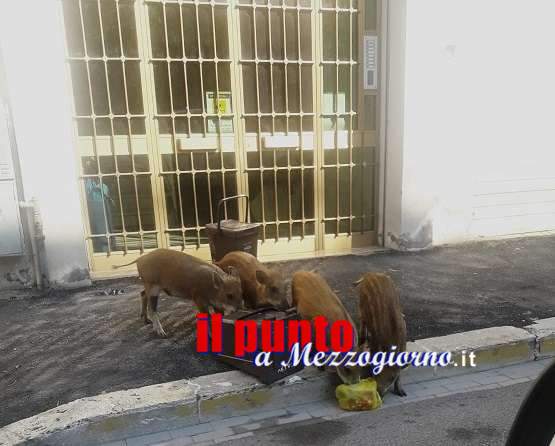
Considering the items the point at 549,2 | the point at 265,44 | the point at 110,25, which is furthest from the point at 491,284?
the point at 110,25

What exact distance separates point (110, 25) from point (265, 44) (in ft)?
6.17

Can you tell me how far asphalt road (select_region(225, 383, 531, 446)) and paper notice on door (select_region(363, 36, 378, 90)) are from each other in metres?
4.46

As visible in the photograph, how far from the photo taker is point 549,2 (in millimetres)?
6902

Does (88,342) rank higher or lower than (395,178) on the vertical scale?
lower

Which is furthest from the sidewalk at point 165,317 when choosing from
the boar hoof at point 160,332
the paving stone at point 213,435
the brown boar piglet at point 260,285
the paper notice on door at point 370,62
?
the paper notice on door at point 370,62

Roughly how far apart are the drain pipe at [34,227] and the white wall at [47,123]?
0.24ft

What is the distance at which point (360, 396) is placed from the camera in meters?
3.21

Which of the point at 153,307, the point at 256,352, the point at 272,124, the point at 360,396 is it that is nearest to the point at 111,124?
the point at 272,124

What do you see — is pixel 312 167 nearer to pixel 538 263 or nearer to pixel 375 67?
pixel 375 67

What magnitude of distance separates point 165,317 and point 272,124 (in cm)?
296

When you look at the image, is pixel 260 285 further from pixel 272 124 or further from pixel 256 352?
pixel 272 124

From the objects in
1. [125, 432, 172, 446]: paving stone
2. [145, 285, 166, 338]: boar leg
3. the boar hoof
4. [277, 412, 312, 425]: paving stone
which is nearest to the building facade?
[145, 285, 166, 338]: boar leg

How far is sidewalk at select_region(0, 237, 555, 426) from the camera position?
3.47 meters

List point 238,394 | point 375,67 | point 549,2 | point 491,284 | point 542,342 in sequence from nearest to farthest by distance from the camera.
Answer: point 238,394
point 542,342
point 491,284
point 375,67
point 549,2
